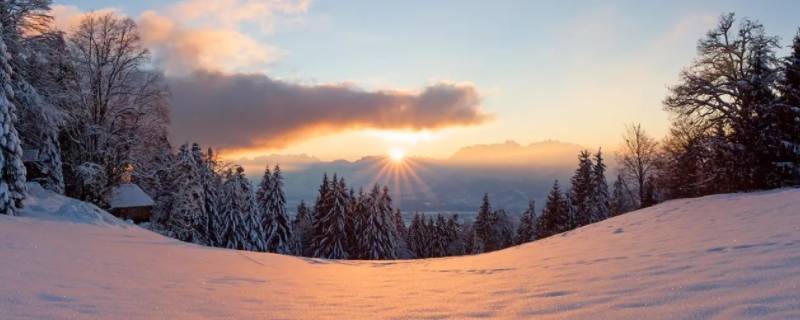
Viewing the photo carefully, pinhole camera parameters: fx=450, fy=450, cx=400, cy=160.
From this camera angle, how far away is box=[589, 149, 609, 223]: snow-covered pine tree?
2136 inches

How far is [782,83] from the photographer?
2288 cm

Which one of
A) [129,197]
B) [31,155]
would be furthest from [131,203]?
[31,155]

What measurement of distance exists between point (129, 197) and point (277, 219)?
925 inches

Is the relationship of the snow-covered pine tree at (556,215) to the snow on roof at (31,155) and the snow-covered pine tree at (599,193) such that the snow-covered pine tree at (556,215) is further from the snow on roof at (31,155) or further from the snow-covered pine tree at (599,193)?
the snow on roof at (31,155)

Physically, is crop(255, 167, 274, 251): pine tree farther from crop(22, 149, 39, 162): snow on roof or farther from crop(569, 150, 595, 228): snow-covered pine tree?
crop(569, 150, 595, 228): snow-covered pine tree

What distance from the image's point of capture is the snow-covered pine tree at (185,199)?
3238 cm

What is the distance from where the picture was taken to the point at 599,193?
5684 centimetres

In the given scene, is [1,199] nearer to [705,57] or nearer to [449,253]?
[705,57]

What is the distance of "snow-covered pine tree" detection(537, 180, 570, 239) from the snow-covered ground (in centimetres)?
4551

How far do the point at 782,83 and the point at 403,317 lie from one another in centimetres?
2660

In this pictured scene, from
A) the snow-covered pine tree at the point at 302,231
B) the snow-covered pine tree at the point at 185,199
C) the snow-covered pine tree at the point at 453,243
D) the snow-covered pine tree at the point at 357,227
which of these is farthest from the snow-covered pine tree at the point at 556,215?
the snow-covered pine tree at the point at 185,199

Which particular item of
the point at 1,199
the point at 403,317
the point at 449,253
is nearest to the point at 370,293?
the point at 403,317

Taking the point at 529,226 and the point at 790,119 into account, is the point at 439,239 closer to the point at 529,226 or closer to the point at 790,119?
the point at 529,226

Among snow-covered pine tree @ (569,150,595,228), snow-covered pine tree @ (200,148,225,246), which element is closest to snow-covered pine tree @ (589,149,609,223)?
snow-covered pine tree @ (569,150,595,228)
